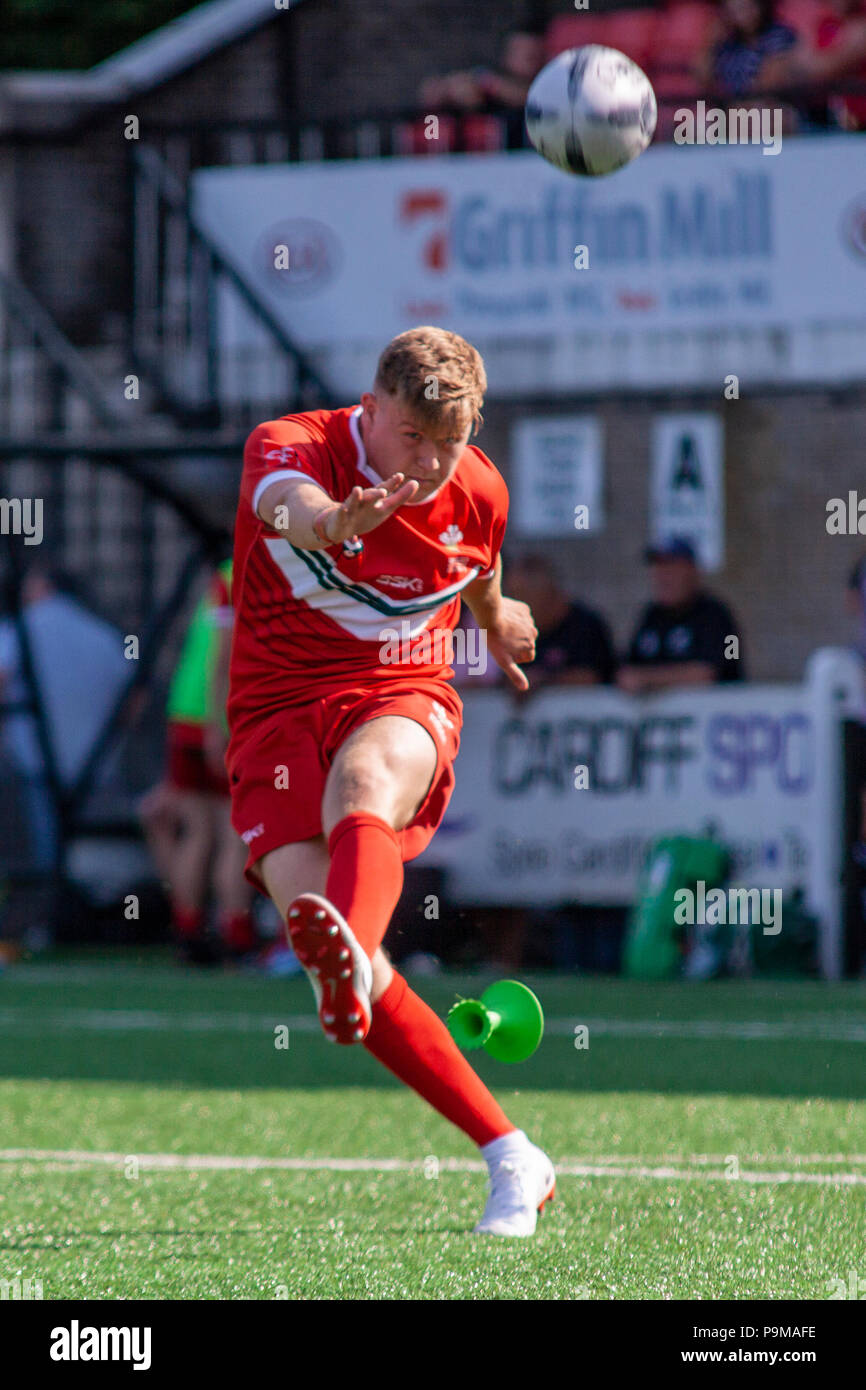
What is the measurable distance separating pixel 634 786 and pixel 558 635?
0.96 m

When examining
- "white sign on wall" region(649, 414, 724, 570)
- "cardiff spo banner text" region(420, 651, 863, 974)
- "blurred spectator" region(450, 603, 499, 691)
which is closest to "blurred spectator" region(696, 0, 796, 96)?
"white sign on wall" region(649, 414, 724, 570)

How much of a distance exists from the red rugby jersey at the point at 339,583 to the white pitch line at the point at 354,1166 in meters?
1.19

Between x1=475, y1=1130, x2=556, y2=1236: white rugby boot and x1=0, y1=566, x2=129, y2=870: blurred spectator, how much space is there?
817 cm

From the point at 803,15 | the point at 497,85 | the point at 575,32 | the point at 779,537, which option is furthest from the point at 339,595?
the point at 575,32

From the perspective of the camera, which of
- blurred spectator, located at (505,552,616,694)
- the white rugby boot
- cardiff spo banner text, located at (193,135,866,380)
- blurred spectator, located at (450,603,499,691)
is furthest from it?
cardiff spo banner text, located at (193,135,866,380)

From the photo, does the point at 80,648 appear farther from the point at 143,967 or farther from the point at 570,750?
the point at 570,750

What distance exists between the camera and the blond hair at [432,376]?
4105mm

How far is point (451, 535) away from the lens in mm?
4500

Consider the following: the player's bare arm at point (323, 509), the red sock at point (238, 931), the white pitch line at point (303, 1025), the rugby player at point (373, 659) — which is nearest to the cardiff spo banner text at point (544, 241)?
the red sock at point (238, 931)

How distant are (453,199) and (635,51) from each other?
2.71m

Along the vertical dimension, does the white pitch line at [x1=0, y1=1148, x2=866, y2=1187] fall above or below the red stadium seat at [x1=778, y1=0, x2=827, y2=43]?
below

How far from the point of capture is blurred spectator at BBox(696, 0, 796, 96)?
1307cm

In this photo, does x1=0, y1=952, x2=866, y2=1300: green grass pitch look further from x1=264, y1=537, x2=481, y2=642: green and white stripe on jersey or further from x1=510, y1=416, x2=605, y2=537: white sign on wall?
x1=510, y1=416, x2=605, y2=537: white sign on wall

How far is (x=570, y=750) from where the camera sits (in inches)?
420
